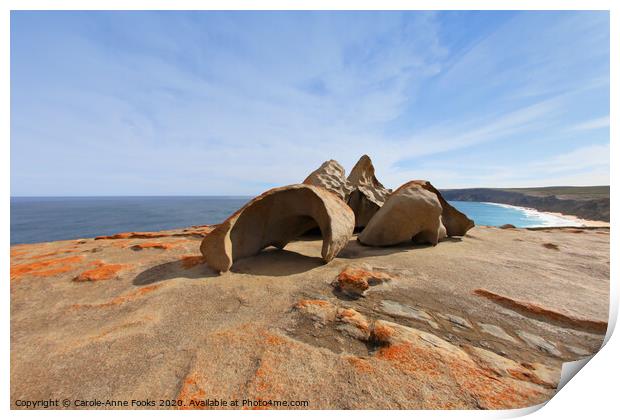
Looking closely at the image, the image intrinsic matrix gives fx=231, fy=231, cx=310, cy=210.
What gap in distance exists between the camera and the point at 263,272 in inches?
157

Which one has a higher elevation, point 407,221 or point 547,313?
point 407,221

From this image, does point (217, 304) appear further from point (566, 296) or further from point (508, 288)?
point (566, 296)

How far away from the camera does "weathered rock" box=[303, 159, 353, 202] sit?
24.3 ft

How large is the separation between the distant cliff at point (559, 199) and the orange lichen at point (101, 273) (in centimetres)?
4019

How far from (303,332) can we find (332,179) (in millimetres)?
5746

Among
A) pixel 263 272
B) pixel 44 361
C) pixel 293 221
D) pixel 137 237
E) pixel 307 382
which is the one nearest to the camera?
pixel 307 382

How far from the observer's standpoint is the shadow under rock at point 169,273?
12.3ft

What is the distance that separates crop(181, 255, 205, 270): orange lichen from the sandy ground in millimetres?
49

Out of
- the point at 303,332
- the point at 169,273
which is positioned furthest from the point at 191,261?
the point at 303,332

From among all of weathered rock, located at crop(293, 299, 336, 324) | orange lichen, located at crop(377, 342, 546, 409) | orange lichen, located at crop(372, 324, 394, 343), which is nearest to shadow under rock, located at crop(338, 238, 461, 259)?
weathered rock, located at crop(293, 299, 336, 324)

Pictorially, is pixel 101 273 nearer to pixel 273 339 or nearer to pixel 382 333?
pixel 273 339

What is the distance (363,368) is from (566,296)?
3384 mm

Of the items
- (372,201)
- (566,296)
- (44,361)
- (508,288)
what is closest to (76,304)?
(44,361)

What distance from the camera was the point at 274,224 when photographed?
198 inches
